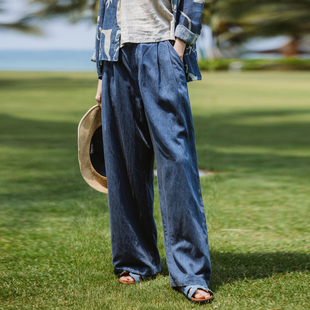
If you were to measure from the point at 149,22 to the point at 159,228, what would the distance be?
175cm

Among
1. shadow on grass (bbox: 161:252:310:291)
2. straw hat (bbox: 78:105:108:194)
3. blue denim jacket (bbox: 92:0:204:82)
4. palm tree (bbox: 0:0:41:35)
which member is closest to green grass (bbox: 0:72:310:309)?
shadow on grass (bbox: 161:252:310:291)

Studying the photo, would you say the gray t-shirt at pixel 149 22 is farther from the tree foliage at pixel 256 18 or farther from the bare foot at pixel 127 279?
the tree foliage at pixel 256 18

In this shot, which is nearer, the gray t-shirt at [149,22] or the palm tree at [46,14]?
the gray t-shirt at [149,22]

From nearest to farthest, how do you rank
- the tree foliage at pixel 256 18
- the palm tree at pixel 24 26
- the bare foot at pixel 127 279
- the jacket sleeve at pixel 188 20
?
the jacket sleeve at pixel 188 20
the bare foot at pixel 127 279
the palm tree at pixel 24 26
the tree foliage at pixel 256 18

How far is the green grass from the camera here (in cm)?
248

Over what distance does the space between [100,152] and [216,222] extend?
4.49 ft

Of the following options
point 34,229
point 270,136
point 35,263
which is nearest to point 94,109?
point 35,263

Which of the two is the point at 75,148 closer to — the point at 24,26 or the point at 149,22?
the point at 149,22

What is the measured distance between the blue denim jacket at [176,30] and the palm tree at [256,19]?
43.4 meters

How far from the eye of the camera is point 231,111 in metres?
12.9

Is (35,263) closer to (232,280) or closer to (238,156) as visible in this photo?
(232,280)

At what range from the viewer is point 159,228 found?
368 cm

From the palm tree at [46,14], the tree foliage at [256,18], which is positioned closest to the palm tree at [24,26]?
the palm tree at [46,14]

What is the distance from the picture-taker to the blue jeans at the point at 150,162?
2346 mm
